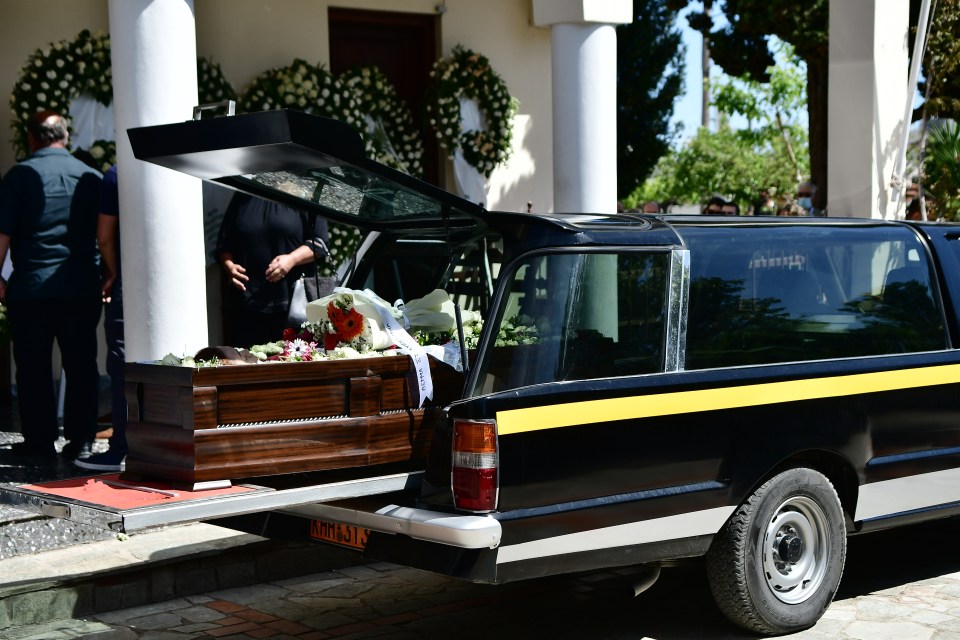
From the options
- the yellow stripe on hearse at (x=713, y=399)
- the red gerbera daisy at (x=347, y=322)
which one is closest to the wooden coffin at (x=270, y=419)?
the red gerbera daisy at (x=347, y=322)

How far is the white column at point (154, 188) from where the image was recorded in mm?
7152

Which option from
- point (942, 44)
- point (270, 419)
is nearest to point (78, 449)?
point (270, 419)

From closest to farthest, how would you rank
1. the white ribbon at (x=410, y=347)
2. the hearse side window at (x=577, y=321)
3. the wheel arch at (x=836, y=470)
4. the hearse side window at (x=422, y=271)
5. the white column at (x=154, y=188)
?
the hearse side window at (x=577, y=321), the white ribbon at (x=410, y=347), the wheel arch at (x=836, y=470), the hearse side window at (x=422, y=271), the white column at (x=154, y=188)

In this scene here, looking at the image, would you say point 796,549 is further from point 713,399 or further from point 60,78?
point 60,78

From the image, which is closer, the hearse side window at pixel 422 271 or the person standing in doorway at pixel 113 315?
the hearse side window at pixel 422 271

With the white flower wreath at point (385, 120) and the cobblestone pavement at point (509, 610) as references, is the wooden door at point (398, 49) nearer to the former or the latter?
the white flower wreath at point (385, 120)

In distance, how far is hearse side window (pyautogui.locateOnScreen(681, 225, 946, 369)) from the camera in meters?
5.23

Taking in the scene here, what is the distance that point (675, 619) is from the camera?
5.65 meters

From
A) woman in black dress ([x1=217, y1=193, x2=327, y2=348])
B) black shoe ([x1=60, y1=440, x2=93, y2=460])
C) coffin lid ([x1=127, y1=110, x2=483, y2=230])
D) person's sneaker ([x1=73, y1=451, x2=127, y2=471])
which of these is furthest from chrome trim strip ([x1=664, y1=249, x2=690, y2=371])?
black shoe ([x1=60, y1=440, x2=93, y2=460])

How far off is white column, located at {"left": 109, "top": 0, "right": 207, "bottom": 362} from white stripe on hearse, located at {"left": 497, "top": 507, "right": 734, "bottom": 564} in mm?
3315

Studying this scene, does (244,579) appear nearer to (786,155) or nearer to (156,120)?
(156,120)

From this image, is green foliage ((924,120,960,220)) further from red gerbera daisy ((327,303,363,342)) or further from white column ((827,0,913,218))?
red gerbera daisy ((327,303,363,342))

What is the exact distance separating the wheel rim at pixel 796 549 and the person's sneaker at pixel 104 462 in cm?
404

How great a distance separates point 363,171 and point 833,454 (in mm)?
2392
